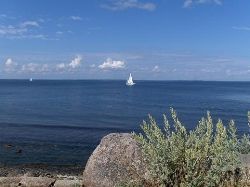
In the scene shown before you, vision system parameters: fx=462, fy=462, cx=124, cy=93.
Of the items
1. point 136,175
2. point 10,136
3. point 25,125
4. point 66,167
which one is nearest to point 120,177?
point 136,175

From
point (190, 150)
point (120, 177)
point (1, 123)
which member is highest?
point (190, 150)

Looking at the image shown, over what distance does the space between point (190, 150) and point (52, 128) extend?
47.0 m

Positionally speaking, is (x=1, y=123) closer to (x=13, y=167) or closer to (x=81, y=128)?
(x=81, y=128)

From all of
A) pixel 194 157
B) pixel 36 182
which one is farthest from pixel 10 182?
pixel 194 157

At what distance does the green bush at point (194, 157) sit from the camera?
30.8 feet

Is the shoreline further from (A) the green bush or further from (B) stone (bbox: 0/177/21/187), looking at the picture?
(A) the green bush

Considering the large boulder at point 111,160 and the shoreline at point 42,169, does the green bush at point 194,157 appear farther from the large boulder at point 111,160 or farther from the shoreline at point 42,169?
the shoreline at point 42,169

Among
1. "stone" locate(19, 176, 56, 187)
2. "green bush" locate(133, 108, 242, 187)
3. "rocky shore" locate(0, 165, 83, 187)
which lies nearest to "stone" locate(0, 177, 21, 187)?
"rocky shore" locate(0, 165, 83, 187)

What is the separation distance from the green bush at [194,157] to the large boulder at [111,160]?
4286 mm

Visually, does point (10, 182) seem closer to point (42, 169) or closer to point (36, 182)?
point (36, 182)

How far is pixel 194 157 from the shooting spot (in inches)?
371

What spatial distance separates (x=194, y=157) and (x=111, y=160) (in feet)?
19.8

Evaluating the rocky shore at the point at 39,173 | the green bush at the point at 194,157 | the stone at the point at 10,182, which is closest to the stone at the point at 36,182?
the rocky shore at the point at 39,173

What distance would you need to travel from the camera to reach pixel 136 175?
1134cm
